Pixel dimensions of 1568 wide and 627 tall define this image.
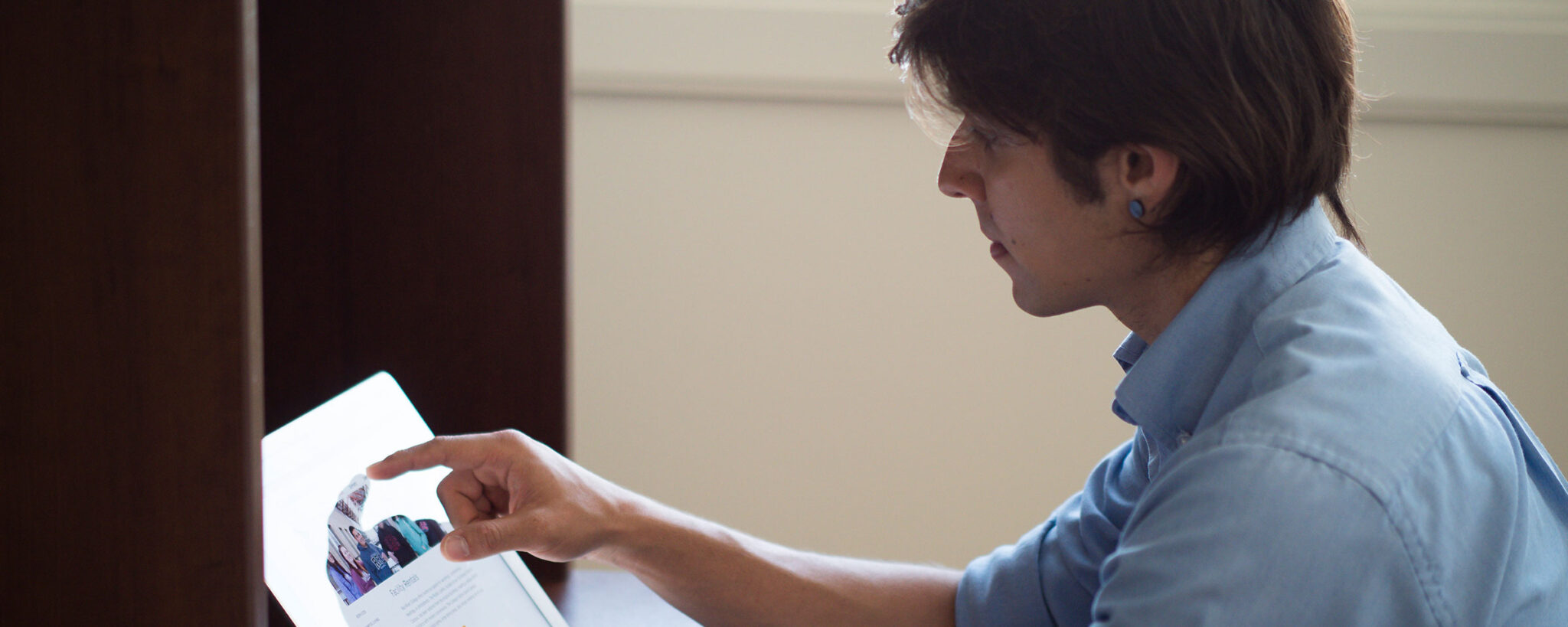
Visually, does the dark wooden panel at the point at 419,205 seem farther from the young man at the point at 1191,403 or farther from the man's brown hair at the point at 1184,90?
the man's brown hair at the point at 1184,90

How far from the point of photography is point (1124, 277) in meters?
0.68

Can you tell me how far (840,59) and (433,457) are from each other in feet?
2.91

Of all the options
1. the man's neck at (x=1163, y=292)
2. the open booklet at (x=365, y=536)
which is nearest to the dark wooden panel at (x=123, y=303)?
the open booklet at (x=365, y=536)

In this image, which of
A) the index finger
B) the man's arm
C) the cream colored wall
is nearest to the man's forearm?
the man's arm

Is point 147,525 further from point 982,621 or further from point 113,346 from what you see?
point 982,621

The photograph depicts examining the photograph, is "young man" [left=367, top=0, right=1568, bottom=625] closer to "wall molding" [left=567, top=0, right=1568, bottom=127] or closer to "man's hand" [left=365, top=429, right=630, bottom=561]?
"man's hand" [left=365, top=429, right=630, bottom=561]

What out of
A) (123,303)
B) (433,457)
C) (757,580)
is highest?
(123,303)

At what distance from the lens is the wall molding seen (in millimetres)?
1418

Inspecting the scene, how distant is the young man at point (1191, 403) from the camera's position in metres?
0.47

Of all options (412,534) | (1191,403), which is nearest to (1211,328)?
(1191,403)

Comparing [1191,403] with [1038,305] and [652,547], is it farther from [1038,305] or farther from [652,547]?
[652,547]

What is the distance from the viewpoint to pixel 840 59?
4.67 ft

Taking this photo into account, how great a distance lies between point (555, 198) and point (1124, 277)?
39 centimetres

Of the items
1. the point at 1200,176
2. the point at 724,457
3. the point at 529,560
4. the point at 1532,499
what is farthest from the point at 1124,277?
the point at 724,457
